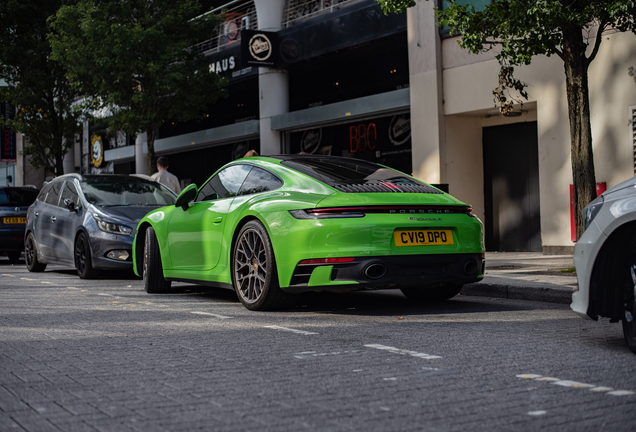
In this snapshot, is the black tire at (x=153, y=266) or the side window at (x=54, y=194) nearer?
the black tire at (x=153, y=266)

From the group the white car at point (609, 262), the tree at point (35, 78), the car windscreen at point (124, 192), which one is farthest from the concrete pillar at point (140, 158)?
the white car at point (609, 262)

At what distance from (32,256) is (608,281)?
1056cm

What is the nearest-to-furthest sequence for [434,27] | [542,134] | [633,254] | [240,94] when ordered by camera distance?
[633,254]
[542,134]
[434,27]
[240,94]

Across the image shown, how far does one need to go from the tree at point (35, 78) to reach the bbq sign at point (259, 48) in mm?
6970

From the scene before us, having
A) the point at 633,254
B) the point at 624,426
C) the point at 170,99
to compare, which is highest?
the point at 170,99

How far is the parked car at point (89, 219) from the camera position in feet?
34.8

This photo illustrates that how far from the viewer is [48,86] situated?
23.6 metres

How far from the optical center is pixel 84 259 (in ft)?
36.0

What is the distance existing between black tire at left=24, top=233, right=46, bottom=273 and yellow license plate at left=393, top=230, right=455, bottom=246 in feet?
27.5

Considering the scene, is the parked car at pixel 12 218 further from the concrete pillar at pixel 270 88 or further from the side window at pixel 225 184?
the side window at pixel 225 184

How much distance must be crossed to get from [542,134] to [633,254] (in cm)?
951

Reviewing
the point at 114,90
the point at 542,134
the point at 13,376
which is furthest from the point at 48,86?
the point at 13,376

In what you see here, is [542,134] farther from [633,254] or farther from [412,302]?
[633,254]

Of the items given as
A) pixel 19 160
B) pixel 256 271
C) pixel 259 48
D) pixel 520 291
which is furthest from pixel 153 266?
pixel 19 160
